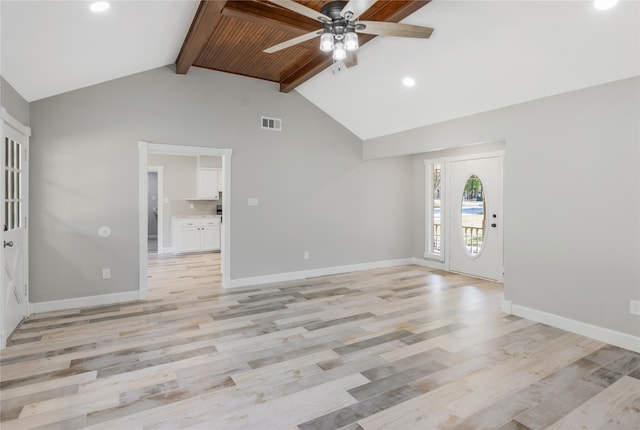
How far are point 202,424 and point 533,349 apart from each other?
2.86 meters

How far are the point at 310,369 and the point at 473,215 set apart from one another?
441 centimetres

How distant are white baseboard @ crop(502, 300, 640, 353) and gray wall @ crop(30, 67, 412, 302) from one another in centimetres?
302

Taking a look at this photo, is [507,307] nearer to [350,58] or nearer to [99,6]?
[350,58]

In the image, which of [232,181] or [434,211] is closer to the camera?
[232,181]

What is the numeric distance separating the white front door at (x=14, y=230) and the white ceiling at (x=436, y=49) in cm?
64

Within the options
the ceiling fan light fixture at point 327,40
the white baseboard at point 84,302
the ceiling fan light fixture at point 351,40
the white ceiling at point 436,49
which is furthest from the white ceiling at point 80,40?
the white baseboard at point 84,302

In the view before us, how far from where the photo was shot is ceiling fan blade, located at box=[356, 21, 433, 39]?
2736mm

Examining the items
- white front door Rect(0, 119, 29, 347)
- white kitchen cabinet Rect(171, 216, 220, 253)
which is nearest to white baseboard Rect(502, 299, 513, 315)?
white front door Rect(0, 119, 29, 347)

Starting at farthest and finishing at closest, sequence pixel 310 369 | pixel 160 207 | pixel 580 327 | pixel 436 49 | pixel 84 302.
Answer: pixel 160 207 < pixel 84 302 < pixel 436 49 < pixel 580 327 < pixel 310 369

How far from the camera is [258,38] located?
13.4ft

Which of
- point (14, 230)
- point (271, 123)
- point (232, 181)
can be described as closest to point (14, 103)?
point (14, 230)

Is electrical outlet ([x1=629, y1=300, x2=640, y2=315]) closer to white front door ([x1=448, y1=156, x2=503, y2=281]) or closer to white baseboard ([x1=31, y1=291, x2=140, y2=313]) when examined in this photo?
white front door ([x1=448, y1=156, x2=503, y2=281])

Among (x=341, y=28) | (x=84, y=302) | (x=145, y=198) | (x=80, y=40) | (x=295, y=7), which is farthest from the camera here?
(x=145, y=198)

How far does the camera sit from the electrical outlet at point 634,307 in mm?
3151
